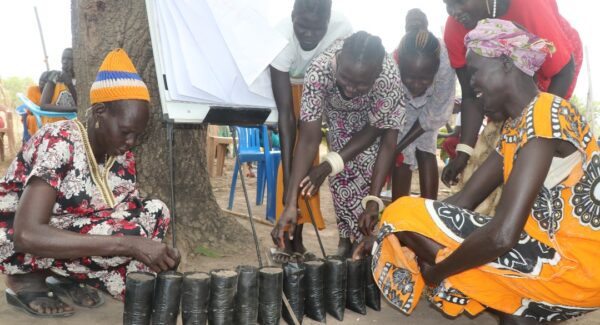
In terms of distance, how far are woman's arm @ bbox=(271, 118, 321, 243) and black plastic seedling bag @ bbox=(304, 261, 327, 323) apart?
0.67ft

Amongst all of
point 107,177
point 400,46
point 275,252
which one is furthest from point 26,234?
point 400,46

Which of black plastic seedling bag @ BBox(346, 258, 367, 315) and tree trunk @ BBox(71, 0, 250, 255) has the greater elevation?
tree trunk @ BBox(71, 0, 250, 255)

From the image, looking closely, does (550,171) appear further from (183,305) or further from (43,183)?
(43,183)

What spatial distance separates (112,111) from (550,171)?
A: 180cm

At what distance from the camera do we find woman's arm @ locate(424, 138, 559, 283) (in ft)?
5.95

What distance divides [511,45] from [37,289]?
2.35 m

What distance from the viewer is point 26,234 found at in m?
2.00

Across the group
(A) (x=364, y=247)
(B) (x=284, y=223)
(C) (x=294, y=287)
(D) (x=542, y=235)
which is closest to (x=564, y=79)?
(D) (x=542, y=235)

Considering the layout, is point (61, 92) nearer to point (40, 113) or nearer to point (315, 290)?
point (40, 113)

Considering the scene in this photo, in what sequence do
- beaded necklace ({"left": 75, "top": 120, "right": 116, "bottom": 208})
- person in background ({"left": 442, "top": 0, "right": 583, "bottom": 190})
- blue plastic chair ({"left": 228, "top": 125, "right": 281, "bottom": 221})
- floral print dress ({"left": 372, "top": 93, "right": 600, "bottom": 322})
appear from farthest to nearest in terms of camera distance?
blue plastic chair ({"left": 228, "top": 125, "right": 281, "bottom": 221}) → person in background ({"left": 442, "top": 0, "right": 583, "bottom": 190}) → beaded necklace ({"left": 75, "top": 120, "right": 116, "bottom": 208}) → floral print dress ({"left": 372, "top": 93, "right": 600, "bottom": 322})

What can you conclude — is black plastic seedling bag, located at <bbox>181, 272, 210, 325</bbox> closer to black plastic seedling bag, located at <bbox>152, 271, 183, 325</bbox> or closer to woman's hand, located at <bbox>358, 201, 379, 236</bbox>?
black plastic seedling bag, located at <bbox>152, 271, 183, 325</bbox>

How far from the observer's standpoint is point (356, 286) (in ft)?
8.54

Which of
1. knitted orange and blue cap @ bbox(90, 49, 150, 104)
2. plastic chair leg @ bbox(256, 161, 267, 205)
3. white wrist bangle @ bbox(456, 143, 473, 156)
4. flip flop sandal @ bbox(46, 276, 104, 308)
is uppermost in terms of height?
knitted orange and blue cap @ bbox(90, 49, 150, 104)

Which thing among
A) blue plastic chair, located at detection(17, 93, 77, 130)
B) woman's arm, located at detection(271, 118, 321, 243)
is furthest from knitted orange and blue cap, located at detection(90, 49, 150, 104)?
blue plastic chair, located at detection(17, 93, 77, 130)
